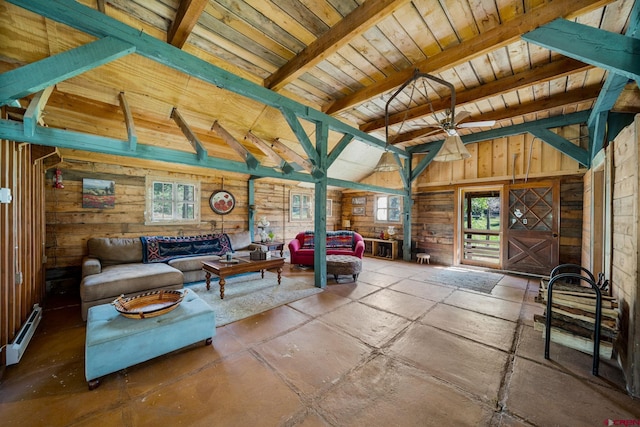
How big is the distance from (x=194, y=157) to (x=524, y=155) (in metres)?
6.86

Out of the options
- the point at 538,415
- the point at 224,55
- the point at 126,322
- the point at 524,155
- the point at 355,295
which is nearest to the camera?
the point at 538,415

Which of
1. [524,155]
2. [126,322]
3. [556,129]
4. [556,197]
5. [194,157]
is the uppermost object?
[556,129]

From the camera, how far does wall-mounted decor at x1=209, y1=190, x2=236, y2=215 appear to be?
587 centimetres

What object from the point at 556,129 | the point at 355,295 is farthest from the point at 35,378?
the point at 556,129

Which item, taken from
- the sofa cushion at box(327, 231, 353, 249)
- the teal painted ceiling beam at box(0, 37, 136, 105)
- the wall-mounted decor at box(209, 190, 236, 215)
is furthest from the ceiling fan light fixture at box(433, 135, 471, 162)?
the wall-mounted decor at box(209, 190, 236, 215)

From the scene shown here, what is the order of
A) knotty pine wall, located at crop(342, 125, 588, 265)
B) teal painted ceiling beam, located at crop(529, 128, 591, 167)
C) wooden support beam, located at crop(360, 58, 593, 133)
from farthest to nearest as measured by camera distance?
1. knotty pine wall, located at crop(342, 125, 588, 265)
2. teal painted ceiling beam, located at crop(529, 128, 591, 167)
3. wooden support beam, located at crop(360, 58, 593, 133)

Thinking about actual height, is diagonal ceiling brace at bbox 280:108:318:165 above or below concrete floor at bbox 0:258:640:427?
above

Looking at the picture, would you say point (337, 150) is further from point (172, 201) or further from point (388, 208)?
point (388, 208)

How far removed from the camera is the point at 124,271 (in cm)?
366

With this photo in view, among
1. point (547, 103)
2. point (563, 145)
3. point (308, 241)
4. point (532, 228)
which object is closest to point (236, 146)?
point (308, 241)

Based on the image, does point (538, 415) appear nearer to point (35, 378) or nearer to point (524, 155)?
point (35, 378)

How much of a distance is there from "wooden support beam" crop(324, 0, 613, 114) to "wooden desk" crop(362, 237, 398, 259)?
188 inches

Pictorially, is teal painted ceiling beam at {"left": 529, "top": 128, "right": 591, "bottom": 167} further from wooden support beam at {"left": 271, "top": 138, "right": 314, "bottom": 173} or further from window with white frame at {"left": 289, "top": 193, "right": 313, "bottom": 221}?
window with white frame at {"left": 289, "top": 193, "right": 313, "bottom": 221}

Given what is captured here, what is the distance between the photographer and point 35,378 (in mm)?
1946
